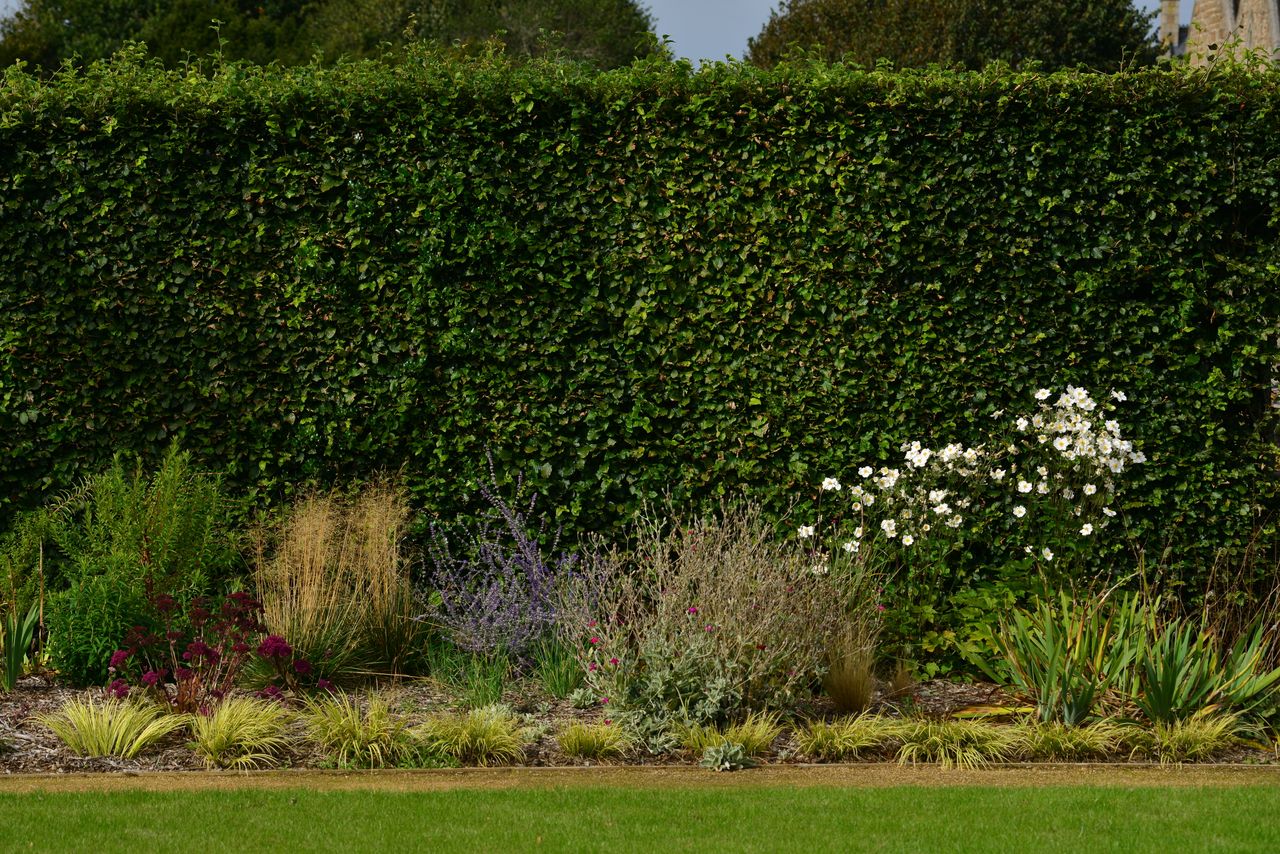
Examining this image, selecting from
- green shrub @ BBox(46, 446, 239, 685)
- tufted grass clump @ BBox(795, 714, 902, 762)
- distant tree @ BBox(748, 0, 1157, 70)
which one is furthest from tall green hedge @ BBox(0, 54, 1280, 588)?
distant tree @ BBox(748, 0, 1157, 70)

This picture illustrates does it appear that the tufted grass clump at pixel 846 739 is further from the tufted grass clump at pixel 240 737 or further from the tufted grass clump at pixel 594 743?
the tufted grass clump at pixel 240 737

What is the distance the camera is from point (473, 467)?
6844mm

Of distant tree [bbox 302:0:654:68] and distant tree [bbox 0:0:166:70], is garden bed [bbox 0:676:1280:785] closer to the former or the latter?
distant tree [bbox 302:0:654:68]

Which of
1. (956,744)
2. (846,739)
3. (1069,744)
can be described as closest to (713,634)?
(846,739)

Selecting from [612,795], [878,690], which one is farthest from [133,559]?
[878,690]

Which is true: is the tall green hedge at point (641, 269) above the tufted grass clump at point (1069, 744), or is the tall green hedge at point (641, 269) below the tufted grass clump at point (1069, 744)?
above

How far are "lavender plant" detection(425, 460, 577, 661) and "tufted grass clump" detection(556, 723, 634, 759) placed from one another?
99cm

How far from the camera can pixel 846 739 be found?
17.3 feet

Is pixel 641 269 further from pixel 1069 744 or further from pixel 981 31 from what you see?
pixel 981 31

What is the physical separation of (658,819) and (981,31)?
1751 cm

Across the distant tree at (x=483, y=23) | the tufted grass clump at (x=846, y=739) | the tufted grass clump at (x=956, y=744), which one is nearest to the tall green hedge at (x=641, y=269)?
the tufted grass clump at (x=846, y=739)

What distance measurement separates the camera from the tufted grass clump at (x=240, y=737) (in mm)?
4996

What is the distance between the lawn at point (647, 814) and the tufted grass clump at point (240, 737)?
0.24 metres

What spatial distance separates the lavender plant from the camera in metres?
6.26
